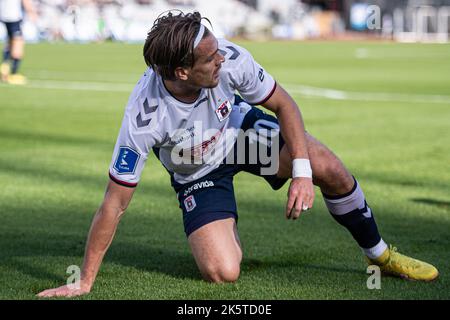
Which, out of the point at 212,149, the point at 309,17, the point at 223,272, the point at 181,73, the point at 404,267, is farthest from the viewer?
the point at 309,17

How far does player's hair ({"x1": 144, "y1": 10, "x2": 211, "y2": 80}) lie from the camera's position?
5.55m

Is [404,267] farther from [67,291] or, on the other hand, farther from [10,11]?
[10,11]

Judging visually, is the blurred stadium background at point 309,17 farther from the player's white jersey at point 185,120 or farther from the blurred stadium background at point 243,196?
the player's white jersey at point 185,120

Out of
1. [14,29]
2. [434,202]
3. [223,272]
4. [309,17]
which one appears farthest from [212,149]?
[309,17]


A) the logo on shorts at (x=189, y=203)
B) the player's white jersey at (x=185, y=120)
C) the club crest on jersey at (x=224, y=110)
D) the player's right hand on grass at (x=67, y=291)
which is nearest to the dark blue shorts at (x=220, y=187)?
the logo on shorts at (x=189, y=203)

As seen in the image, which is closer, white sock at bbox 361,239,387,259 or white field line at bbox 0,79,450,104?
white sock at bbox 361,239,387,259

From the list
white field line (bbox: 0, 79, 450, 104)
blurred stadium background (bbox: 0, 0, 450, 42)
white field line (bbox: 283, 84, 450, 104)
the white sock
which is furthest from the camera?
blurred stadium background (bbox: 0, 0, 450, 42)

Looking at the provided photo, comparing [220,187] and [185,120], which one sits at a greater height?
[185,120]

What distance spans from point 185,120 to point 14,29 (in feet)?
55.3

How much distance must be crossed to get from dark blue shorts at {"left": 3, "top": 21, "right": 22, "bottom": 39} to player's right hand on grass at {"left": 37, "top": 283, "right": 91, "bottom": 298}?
16937mm

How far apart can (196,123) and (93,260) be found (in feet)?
3.41

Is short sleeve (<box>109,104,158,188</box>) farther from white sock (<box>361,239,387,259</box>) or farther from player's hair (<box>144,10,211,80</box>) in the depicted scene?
white sock (<box>361,239,387,259</box>)

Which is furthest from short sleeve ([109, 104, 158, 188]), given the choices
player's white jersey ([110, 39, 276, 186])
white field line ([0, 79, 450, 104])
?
white field line ([0, 79, 450, 104])

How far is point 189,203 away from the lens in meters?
6.59
